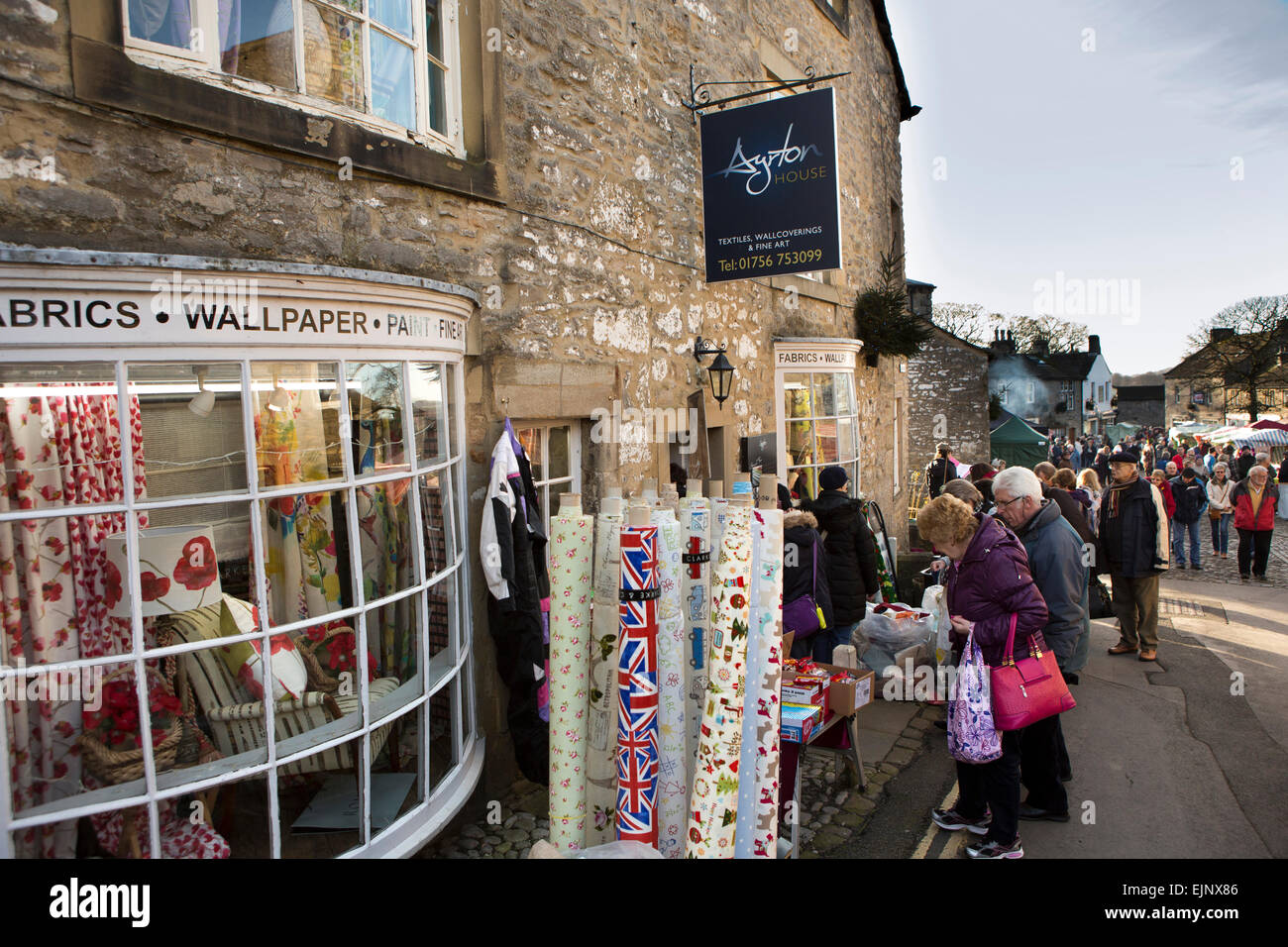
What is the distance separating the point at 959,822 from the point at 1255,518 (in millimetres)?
8806

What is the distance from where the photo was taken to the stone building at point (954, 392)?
25.2 meters

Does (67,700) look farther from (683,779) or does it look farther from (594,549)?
(683,779)

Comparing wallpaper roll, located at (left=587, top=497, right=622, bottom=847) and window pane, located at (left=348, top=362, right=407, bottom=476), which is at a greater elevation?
window pane, located at (left=348, top=362, right=407, bottom=476)

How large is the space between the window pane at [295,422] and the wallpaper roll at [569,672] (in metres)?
1.05

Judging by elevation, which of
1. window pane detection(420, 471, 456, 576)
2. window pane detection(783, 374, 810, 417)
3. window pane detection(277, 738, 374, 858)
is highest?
window pane detection(783, 374, 810, 417)

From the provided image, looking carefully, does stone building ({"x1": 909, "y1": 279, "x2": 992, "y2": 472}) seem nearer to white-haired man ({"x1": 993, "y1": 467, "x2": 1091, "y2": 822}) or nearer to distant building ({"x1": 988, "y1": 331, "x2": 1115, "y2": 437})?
distant building ({"x1": 988, "y1": 331, "x2": 1115, "y2": 437})

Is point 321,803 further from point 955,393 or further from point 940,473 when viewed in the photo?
point 955,393

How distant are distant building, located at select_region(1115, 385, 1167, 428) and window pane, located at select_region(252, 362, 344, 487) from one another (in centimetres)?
7366

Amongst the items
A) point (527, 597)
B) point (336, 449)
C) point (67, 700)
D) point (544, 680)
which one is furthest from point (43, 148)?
point (544, 680)

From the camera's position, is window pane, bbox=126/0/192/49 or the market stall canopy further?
the market stall canopy

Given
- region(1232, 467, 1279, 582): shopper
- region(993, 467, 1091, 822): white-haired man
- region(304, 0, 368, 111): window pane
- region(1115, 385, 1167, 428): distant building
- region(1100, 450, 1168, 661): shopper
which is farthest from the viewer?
region(1115, 385, 1167, 428): distant building

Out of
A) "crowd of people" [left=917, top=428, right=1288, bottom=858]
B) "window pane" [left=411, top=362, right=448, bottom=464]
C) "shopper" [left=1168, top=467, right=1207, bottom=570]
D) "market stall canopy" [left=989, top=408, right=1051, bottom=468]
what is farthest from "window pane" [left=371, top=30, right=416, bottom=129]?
"market stall canopy" [left=989, top=408, right=1051, bottom=468]

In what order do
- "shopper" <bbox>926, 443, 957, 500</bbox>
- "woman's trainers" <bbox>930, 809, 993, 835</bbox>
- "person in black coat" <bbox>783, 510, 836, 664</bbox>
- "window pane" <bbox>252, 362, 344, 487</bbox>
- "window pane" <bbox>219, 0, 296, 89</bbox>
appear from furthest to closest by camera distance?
"shopper" <bbox>926, 443, 957, 500</bbox>
"person in black coat" <bbox>783, 510, 836, 664</bbox>
"woman's trainers" <bbox>930, 809, 993, 835</bbox>
"window pane" <bbox>219, 0, 296, 89</bbox>
"window pane" <bbox>252, 362, 344, 487</bbox>

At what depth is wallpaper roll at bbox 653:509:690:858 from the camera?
2.93 metres
